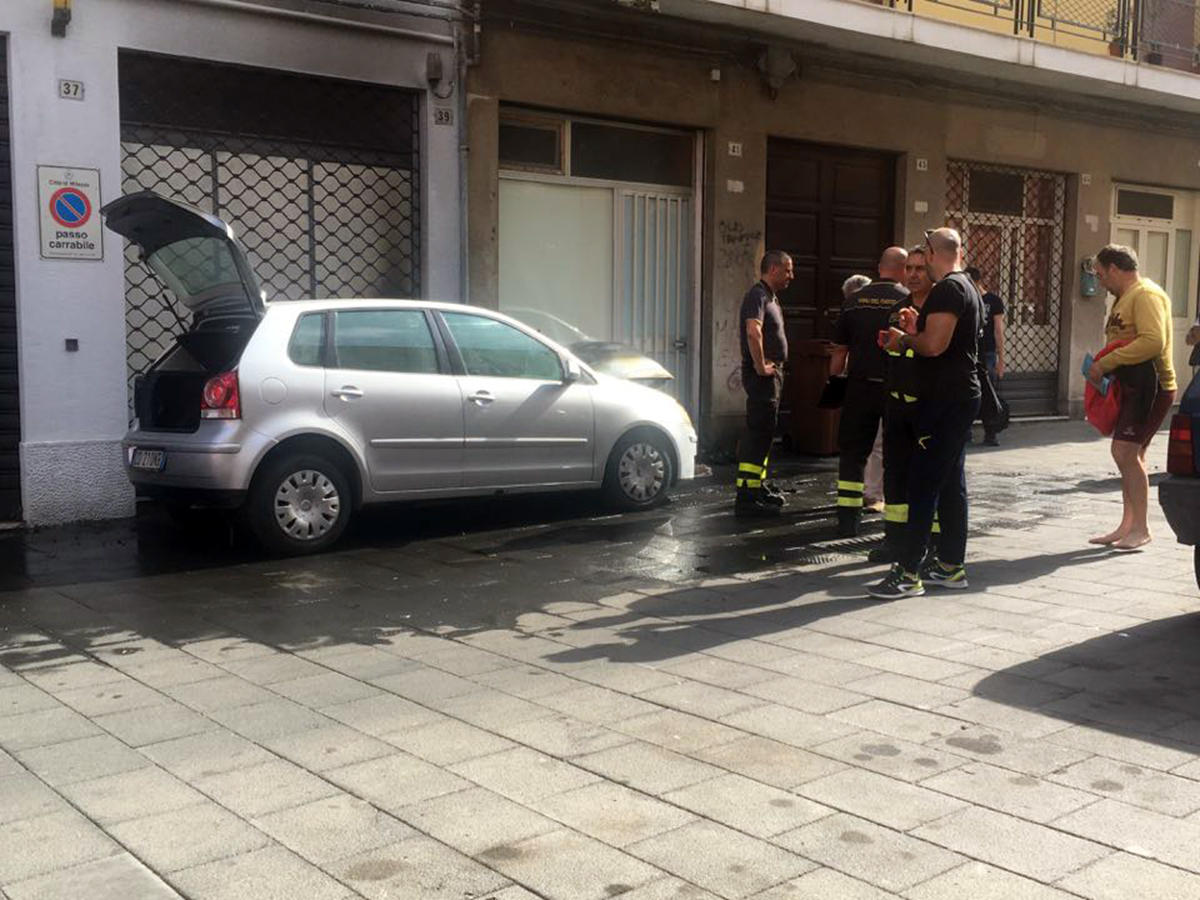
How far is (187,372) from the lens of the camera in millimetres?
8461

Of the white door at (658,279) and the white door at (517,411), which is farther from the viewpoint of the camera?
the white door at (658,279)

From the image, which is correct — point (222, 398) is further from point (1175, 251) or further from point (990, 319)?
point (1175, 251)

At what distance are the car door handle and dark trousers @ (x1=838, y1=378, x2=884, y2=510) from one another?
7.96ft

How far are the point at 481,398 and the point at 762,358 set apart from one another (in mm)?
2076

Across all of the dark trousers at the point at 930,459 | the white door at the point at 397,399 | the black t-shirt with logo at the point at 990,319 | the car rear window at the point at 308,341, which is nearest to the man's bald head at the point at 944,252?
the dark trousers at the point at 930,459

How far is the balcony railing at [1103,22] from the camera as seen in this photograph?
1578cm

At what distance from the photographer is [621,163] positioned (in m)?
13.1

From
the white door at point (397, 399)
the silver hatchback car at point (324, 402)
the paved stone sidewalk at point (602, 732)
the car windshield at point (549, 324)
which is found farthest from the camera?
the car windshield at point (549, 324)

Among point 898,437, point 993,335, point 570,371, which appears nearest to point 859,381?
point 898,437

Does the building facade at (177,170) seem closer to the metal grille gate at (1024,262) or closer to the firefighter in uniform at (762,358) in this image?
the firefighter in uniform at (762,358)

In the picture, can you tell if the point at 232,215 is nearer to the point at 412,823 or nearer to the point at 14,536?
the point at 14,536

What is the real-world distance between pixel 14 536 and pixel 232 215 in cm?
319

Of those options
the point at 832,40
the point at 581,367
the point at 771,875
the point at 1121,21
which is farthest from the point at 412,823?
the point at 1121,21

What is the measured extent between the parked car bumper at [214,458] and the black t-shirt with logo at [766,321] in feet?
11.6
